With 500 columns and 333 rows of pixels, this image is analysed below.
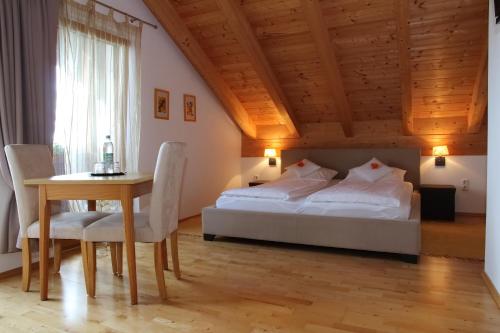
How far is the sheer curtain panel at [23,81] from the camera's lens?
111 inches

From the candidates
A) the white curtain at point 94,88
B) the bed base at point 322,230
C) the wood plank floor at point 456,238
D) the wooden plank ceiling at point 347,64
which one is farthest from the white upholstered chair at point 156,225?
the wood plank floor at point 456,238

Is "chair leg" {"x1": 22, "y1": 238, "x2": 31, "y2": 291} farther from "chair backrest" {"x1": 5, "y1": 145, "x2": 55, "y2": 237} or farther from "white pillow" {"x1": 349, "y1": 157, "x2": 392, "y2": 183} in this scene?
"white pillow" {"x1": 349, "y1": 157, "x2": 392, "y2": 183}

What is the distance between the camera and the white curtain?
3379 millimetres

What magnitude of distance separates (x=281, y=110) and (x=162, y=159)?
3.38 meters

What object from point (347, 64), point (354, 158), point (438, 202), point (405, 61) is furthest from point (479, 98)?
point (354, 158)

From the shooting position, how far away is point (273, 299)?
8.09 ft

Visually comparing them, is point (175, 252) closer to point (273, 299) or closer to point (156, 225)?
point (156, 225)

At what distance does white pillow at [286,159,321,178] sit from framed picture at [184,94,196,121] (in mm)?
1733

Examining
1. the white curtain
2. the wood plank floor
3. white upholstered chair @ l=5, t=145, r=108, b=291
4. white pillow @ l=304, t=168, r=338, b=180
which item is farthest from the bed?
white upholstered chair @ l=5, t=145, r=108, b=291

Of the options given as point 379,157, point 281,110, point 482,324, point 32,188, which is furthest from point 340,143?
point 32,188

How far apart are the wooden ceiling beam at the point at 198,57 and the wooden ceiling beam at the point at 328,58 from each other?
1637 millimetres

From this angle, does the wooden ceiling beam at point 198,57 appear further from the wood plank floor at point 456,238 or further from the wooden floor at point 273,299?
the wood plank floor at point 456,238

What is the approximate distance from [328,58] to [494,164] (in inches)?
91.7

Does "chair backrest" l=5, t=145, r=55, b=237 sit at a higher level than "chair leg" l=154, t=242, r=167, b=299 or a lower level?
higher
